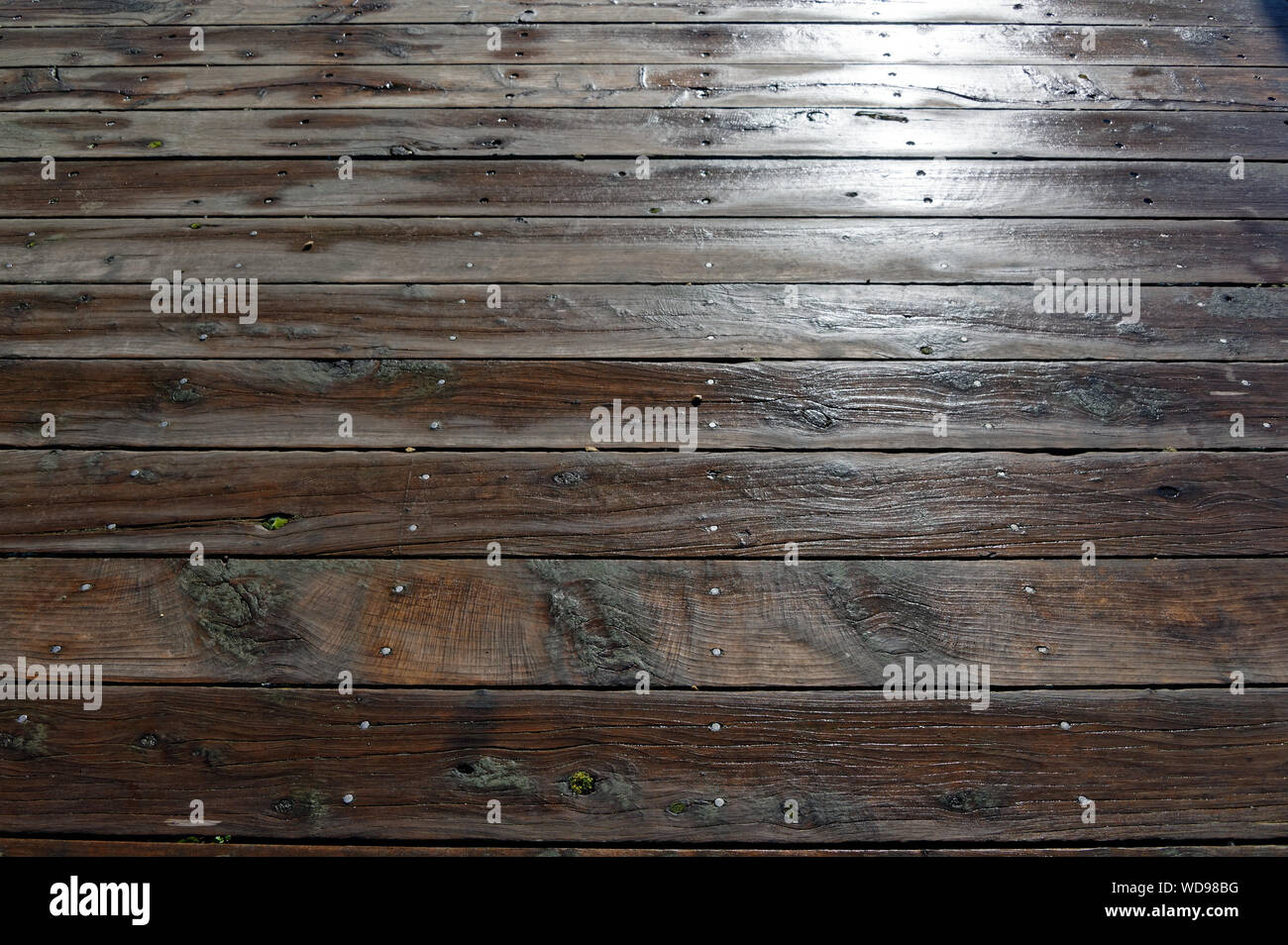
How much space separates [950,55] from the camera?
7.63 ft

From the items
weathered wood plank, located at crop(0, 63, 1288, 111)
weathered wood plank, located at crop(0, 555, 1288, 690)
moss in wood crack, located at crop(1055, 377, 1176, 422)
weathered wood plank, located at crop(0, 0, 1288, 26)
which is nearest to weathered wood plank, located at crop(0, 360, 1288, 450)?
moss in wood crack, located at crop(1055, 377, 1176, 422)

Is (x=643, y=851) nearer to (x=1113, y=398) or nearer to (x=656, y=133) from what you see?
(x=1113, y=398)

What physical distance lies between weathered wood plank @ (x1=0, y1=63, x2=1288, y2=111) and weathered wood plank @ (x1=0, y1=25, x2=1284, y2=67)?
5 cm

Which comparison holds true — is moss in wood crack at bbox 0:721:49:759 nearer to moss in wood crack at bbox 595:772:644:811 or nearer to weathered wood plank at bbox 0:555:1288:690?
weathered wood plank at bbox 0:555:1288:690

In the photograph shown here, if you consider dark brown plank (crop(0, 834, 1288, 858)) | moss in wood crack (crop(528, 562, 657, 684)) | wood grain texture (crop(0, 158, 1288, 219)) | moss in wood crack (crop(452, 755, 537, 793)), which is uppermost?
wood grain texture (crop(0, 158, 1288, 219))

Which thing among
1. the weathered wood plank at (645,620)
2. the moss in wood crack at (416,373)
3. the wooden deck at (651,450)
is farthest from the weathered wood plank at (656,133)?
the weathered wood plank at (645,620)

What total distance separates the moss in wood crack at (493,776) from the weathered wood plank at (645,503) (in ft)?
1.06

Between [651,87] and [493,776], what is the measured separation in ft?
5.76

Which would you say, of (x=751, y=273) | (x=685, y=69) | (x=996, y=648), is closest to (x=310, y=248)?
(x=751, y=273)

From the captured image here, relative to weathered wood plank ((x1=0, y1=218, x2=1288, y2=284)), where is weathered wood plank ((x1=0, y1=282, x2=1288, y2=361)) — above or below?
below

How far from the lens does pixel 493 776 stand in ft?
3.76

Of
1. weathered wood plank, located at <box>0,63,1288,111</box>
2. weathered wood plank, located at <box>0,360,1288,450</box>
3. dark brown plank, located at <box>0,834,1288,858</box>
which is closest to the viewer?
dark brown plank, located at <box>0,834,1288,858</box>

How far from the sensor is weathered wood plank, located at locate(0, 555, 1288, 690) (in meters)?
1.23

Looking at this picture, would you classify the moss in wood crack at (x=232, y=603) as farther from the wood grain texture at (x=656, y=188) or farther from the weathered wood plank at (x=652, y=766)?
the wood grain texture at (x=656, y=188)
